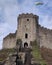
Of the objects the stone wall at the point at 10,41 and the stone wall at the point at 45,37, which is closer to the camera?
the stone wall at the point at 45,37

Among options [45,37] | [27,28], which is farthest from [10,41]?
[45,37]

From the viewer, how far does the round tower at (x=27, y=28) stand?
7212 centimetres

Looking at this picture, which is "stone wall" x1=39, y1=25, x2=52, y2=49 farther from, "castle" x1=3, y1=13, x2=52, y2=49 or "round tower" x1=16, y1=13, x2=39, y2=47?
"round tower" x1=16, y1=13, x2=39, y2=47

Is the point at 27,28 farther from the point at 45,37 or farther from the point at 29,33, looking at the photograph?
the point at 45,37

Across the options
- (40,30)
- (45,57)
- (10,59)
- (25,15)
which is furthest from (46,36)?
(10,59)

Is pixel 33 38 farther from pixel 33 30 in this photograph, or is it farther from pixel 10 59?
pixel 10 59

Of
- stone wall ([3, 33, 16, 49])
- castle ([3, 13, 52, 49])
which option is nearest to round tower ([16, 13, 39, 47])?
castle ([3, 13, 52, 49])

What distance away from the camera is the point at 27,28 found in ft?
239

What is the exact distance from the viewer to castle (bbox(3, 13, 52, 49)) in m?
72.2

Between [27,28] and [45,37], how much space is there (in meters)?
5.31

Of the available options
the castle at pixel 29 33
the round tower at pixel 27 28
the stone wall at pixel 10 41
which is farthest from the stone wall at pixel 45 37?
the stone wall at pixel 10 41

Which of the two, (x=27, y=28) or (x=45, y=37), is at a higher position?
(x=27, y=28)

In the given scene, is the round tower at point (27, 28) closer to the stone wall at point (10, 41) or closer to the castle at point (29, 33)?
the castle at point (29, 33)

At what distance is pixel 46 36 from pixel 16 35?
757cm
